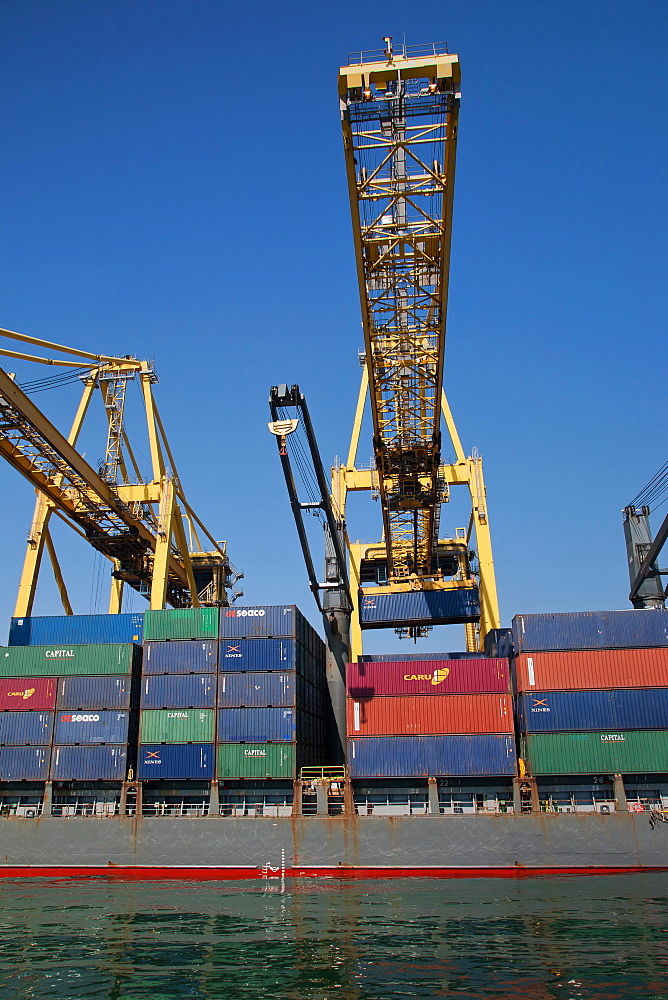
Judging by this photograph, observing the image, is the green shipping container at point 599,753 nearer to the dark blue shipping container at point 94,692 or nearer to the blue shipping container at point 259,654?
the blue shipping container at point 259,654

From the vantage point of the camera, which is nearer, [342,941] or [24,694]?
[342,941]

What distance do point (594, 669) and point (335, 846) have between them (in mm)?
13218

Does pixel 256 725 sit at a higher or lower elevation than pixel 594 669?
lower

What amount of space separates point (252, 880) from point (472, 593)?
23.4m

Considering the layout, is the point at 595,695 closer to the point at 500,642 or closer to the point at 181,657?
the point at 500,642

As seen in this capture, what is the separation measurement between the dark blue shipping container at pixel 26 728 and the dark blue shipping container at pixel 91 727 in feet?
1.47

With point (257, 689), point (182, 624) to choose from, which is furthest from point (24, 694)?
point (257, 689)

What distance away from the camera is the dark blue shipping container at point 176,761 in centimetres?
3178

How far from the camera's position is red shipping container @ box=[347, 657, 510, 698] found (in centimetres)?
3219

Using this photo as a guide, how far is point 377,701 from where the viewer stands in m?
32.4

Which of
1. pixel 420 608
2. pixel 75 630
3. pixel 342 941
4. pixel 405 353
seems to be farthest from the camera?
pixel 420 608

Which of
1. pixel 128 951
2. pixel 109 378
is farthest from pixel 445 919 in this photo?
pixel 109 378

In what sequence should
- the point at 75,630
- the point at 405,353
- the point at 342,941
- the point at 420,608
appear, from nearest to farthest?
the point at 342,941 → the point at 405,353 → the point at 75,630 → the point at 420,608

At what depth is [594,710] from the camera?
30.9 m
